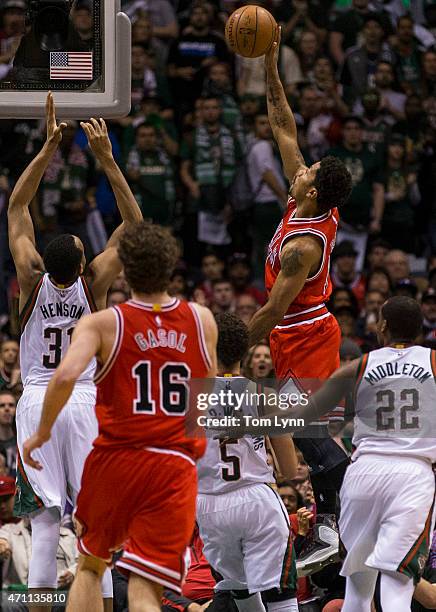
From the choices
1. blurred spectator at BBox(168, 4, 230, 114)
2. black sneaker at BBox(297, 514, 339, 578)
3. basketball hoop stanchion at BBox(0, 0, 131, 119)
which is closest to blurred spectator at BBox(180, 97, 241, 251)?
blurred spectator at BBox(168, 4, 230, 114)

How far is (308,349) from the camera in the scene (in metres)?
8.84

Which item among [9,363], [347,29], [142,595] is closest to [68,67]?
[9,363]

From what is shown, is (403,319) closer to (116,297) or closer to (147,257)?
(147,257)

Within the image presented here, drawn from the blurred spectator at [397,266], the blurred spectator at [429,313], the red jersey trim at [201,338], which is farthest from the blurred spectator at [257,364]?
the red jersey trim at [201,338]

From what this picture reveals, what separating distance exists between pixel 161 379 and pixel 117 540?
814 mm

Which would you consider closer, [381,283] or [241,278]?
[381,283]

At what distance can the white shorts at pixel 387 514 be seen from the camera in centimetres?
712

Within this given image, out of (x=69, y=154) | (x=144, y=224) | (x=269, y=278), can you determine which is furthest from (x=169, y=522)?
(x=69, y=154)

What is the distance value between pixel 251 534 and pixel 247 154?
779 cm

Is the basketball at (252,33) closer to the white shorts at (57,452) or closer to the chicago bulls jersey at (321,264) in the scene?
the chicago bulls jersey at (321,264)

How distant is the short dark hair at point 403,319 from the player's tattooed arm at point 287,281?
1221mm

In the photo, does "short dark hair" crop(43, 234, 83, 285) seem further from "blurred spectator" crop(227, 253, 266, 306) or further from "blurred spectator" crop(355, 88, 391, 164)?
"blurred spectator" crop(355, 88, 391, 164)

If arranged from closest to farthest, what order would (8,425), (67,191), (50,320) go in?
1. (50,320)
2. (8,425)
3. (67,191)

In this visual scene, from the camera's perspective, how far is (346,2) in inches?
688
